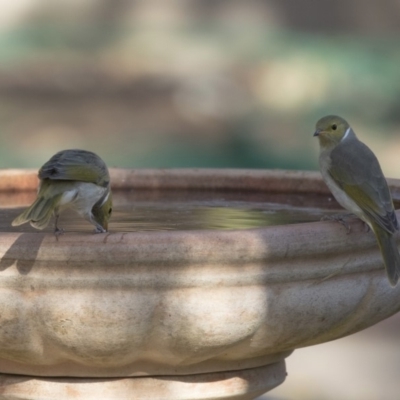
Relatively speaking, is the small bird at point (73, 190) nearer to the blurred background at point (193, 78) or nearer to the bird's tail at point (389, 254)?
the bird's tail at point (389, 254)

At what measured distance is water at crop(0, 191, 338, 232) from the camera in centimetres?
368

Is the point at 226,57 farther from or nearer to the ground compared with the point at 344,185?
farther from the ground

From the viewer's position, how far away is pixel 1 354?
270cm

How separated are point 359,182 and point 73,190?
3.23 feet

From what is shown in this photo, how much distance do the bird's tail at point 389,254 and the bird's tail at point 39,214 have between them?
0.99m

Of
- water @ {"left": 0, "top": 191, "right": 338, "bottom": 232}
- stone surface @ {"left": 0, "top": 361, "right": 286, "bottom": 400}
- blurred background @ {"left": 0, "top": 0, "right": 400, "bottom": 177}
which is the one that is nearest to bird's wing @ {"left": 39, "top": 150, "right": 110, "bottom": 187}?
water @ {"left": 0, "top": 191, "right": 338, "bottom": 232}

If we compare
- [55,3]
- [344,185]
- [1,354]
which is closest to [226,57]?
[55,3]

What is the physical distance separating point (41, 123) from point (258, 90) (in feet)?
9.70

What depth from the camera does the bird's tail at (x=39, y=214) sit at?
113 inches

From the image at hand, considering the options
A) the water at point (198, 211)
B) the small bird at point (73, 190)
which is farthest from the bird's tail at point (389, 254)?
the small bird at point (73, 190)

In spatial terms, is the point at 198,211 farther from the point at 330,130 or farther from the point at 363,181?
the point at 363,181

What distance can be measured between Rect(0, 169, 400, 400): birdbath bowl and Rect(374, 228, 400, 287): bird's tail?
0.11ft

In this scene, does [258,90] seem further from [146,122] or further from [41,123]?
[41,123]

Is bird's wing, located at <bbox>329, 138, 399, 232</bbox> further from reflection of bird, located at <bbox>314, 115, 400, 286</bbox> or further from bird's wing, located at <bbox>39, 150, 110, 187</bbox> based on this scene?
bird's wing, located at <bbox>39, 150, 110, 187</bbox>
